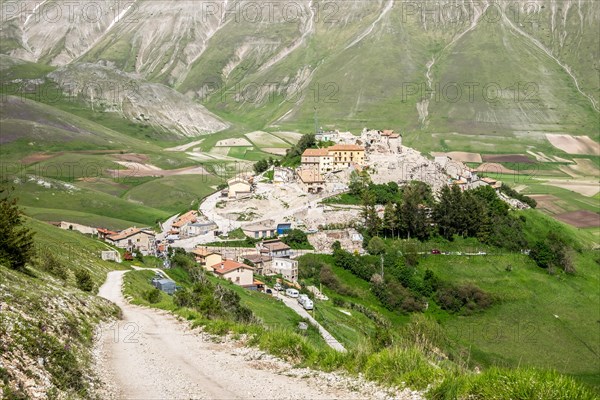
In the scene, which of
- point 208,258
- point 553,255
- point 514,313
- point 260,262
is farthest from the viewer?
point 553,255

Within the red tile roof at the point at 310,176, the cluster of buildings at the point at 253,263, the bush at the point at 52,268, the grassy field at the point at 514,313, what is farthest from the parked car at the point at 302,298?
the red tile roof at the point at 310,176

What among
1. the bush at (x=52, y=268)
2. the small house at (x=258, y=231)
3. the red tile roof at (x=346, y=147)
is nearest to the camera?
the bush at (x=52, y=268)

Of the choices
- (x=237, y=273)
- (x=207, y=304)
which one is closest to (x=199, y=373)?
(x=207, y=304)

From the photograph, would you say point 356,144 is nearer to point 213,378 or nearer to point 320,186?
point 320,186

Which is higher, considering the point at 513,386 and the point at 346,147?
the point at 346,147

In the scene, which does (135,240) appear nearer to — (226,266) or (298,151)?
(226,266)

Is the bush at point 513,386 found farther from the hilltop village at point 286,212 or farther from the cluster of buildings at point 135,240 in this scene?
the cluster of buildings at point 135,240

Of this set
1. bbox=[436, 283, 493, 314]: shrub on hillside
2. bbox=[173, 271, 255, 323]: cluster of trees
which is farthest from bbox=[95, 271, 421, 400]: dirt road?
bbox=[436, 283, 493, 314]: shrub on hillside
